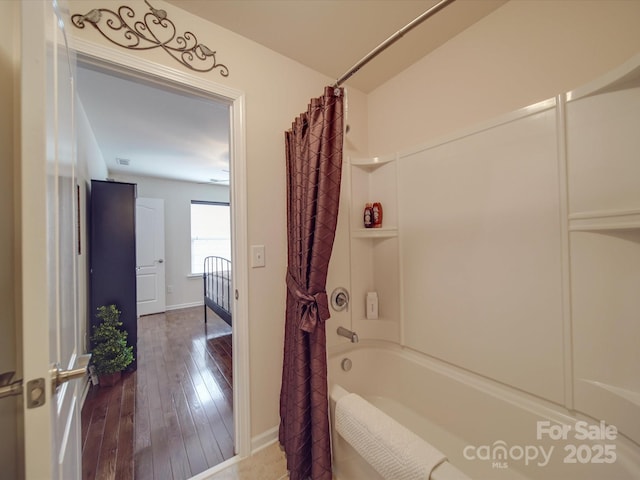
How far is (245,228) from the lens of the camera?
144cm

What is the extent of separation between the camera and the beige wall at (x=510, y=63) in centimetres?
104

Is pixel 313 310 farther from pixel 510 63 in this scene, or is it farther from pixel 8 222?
pixel 510 63

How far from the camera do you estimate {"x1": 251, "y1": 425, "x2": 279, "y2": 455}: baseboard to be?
57.4 inches

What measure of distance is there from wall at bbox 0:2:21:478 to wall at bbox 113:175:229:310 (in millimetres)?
4330

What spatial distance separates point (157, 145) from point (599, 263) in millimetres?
3989

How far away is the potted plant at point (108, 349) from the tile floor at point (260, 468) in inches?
58.9

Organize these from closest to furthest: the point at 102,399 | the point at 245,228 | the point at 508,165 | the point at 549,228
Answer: the point at 549,228 → the point at 508,165 → the point at 245,228 → the point at 102,399

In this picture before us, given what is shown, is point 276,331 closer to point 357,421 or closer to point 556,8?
point 357,421

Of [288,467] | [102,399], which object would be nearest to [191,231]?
[102,399]

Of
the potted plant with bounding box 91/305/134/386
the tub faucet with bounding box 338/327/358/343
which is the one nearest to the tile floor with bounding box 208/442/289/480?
Result: the tub faucet with bounding box 338/327/358/343

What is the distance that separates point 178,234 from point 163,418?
141 inches

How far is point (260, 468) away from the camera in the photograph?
1.36 meters

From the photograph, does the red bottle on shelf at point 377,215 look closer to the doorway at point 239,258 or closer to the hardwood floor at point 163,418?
the doorway at point 239,258

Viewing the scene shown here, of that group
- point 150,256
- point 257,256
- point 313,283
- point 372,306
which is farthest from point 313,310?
point 150,256
